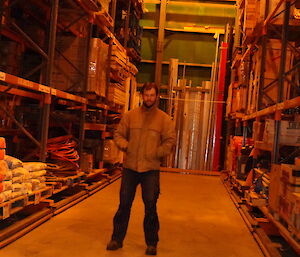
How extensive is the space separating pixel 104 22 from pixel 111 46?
585 mm

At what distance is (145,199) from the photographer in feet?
13.5

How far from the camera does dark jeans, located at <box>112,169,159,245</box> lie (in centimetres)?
411

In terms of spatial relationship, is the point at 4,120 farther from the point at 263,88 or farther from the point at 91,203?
the point at 263,88

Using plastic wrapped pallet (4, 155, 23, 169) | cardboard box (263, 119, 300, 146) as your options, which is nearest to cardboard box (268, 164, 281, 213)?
cardboard box (263, 119, 300, 146)

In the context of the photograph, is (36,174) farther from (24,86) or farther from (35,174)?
(24,86)

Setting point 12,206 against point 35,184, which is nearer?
point 12,206

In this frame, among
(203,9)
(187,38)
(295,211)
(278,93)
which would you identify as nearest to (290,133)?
(278,93)

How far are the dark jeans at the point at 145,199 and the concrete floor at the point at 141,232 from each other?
25 cm

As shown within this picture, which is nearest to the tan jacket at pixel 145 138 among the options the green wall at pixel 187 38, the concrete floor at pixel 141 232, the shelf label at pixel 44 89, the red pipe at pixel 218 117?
the concrete floor at pixel 141 232

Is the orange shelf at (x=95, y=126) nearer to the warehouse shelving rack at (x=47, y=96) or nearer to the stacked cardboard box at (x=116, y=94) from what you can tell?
the warehouse shelving rack at (x=47, y=96)

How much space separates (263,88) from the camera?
7.00 meters

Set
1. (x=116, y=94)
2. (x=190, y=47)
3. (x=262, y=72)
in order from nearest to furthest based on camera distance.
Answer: (x=262, y=72) < (x=116, y=94) < (x=190, y=47)

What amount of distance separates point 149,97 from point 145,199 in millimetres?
1030

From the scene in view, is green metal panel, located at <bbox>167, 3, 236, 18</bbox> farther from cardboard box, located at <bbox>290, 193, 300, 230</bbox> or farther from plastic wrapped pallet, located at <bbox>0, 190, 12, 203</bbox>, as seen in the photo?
plastic wrapped pallet, located at <bbox>0, 190, 12, 203</bbox>
